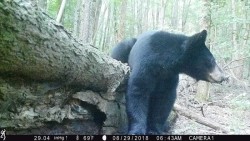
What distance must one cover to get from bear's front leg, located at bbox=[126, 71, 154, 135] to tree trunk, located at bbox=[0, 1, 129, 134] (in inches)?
6.7

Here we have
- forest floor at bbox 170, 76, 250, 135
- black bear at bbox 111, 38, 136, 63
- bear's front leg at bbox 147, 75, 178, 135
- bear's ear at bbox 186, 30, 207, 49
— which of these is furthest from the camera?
black bear at bbox 111, 38, 136, 63

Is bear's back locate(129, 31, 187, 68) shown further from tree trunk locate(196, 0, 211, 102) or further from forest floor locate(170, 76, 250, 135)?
tree trunk locate(196, 0, 211, 102)

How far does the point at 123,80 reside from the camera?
14.5ft

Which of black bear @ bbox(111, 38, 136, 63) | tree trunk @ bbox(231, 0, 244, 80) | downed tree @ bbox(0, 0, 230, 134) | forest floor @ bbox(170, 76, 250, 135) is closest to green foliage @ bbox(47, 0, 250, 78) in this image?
tree trunk @ bbox(231, 0, 244, 80)

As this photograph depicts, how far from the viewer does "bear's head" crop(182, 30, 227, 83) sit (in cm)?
457

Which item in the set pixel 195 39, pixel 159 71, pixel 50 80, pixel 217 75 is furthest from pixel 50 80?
pixel 217 75

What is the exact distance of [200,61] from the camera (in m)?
4.74

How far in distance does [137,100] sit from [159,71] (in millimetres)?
498

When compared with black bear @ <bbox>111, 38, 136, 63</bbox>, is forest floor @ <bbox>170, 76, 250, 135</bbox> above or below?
below

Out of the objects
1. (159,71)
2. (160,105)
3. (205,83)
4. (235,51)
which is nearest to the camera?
(159,71)

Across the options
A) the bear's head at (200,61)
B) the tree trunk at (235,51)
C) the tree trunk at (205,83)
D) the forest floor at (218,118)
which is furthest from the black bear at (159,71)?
the tree trunk at (235,51)

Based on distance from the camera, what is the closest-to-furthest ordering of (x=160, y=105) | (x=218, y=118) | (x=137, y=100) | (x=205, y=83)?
(x=137, y=100) < (x=160, y=105) < (x=218, y=118) < (x=205, y=83)

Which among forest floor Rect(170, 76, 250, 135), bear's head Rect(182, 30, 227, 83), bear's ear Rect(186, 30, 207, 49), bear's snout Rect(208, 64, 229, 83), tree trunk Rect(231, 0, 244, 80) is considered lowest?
forest floor Rect(170, 76, 250, 135)

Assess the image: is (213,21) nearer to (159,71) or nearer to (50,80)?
(159,71)
